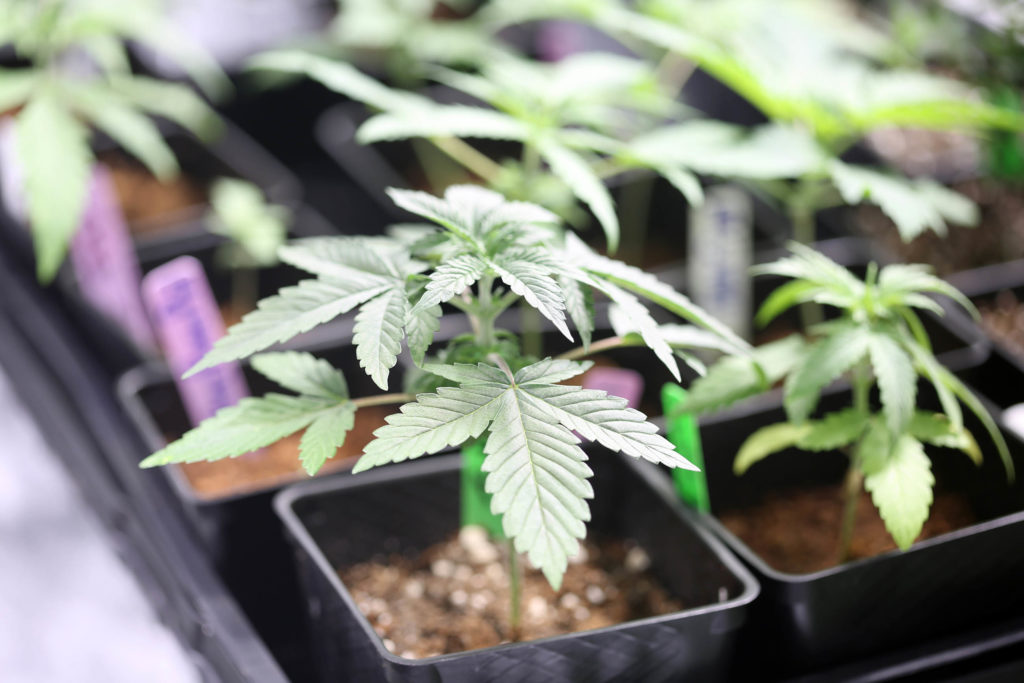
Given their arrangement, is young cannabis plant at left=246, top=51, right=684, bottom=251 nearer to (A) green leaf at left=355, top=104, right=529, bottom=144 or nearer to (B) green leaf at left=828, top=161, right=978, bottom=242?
(A) green leaf at left=355, top=104, right=529, bottom=144

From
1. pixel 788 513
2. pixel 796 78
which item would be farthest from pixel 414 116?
pixel 788 513

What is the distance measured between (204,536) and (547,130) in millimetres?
518

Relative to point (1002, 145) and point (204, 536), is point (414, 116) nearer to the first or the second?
point (204, 536)

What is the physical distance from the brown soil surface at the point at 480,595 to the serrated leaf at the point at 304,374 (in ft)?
0.72

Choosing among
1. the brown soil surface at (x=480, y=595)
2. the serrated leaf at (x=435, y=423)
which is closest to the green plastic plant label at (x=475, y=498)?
the brown soil surface at (x=480, y=595)

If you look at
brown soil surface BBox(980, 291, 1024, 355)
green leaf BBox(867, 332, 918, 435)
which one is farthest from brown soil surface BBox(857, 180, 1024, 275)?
green leaf BBox(867, 332, 918, 435)

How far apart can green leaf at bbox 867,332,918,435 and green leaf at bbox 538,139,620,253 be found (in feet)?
0.74

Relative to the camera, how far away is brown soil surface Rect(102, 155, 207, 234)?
1.64 meters

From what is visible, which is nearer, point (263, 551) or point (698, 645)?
point (698, 645)

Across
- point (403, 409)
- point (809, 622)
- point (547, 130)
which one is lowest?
point (809, 622)

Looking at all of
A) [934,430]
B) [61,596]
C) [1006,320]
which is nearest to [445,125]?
[934,430]

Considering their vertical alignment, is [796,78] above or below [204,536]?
above

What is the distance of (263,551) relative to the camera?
1058 mm

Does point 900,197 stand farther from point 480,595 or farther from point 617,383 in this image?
point 480,595
